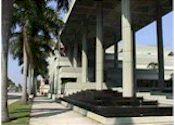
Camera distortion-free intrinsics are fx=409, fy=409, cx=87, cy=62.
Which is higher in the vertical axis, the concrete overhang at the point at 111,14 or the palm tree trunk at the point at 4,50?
the concrete overhang at the point at 111,14

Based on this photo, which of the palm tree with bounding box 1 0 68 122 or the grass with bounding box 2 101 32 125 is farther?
the palm tree with bounding box 1 0 68 122

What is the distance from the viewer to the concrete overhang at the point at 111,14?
4422 centimetres

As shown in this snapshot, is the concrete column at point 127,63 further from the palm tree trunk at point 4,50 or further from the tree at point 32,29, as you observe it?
the palm tree trunk at point 4,50

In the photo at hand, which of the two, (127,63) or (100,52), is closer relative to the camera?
(127,63)

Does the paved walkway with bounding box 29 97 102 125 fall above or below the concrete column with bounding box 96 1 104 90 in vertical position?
below

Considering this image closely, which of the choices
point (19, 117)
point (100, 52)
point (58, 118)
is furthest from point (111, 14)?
point (58, 118)

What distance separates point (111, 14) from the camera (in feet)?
164

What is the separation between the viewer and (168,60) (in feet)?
333

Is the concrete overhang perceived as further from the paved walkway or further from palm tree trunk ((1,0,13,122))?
palm tree trunk ((1,0,13,122))

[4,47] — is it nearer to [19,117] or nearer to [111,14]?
[19,117]

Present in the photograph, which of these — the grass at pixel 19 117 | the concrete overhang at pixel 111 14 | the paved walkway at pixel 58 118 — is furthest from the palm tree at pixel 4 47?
the concrete overhang at pixel 111 14

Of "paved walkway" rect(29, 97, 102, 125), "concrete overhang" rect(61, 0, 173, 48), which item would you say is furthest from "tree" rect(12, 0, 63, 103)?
"paved walkway" rect(29, 97, 102, 125)

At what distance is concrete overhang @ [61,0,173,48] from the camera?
145 feet

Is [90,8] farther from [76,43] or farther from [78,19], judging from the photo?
[76,43]
